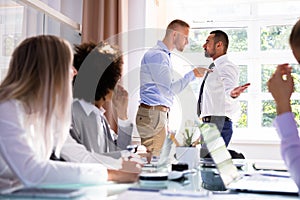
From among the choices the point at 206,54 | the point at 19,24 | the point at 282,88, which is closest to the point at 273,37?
the point at 206,54

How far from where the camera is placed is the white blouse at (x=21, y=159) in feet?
2.69

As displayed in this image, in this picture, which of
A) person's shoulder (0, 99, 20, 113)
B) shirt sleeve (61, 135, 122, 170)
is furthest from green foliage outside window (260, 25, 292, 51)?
person's shoulder (0, 99, 20, 113)

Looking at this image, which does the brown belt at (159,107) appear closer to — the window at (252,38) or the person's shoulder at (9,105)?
the window at (252,38)

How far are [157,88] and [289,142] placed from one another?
1.50m

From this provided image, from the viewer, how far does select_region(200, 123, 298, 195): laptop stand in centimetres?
104

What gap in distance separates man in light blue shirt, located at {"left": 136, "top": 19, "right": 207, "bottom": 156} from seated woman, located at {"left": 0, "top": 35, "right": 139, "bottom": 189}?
1.27 meters

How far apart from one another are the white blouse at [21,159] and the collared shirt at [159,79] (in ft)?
4.74

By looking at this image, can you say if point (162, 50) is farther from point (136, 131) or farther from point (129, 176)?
point (129, 176)

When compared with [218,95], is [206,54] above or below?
above

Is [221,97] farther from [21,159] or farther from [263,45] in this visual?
[21,159]

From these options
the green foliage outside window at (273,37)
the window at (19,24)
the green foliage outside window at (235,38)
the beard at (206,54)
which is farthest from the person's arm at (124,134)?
the green foliage outside window at (273,37)

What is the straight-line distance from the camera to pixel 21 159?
82 cm

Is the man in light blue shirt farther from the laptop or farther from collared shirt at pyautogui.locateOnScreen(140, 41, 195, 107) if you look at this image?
the laptop

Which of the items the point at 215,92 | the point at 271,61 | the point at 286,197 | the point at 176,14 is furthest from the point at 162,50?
the point at 286,197
